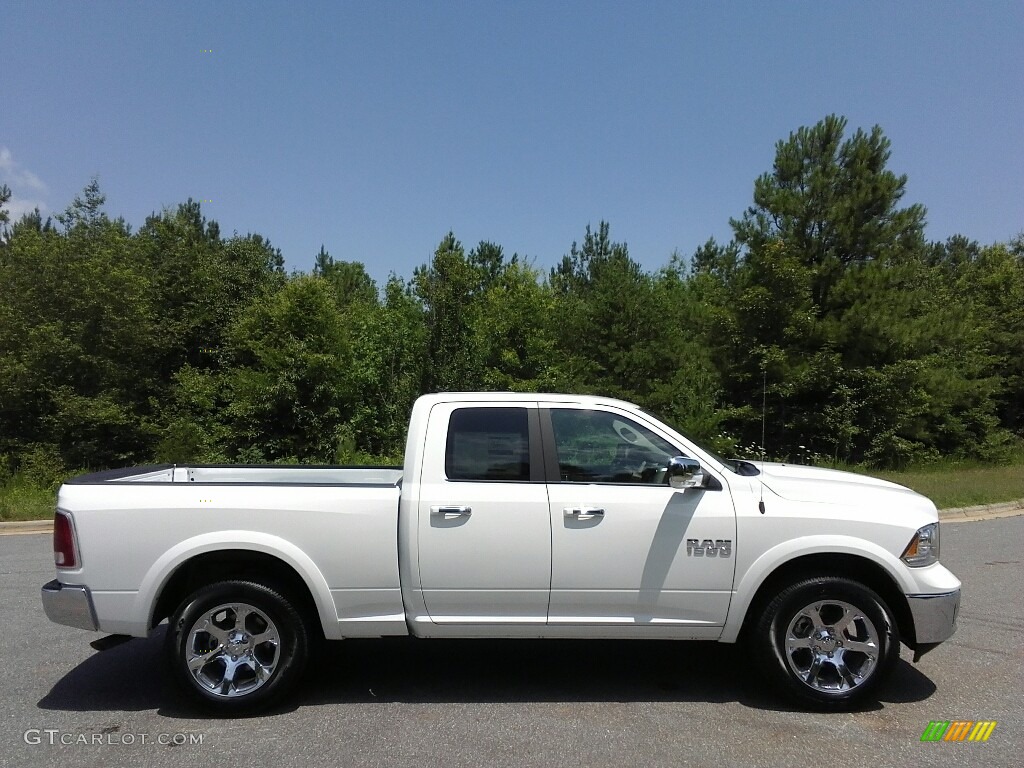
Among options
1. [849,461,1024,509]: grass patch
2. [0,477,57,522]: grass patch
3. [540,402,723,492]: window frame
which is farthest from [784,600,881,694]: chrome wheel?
[0,477,57,522]: grass patch

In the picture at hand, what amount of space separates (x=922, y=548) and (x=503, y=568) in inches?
98.7

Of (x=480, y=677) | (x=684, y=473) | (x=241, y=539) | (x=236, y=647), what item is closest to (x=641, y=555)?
(x=684, y=473)

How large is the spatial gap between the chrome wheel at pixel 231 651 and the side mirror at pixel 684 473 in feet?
8.33

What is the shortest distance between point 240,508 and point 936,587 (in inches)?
164

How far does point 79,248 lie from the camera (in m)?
25.5

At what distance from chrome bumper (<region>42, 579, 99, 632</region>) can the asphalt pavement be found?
566 millimetres

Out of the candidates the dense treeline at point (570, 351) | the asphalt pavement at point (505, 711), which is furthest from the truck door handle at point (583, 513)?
the dense treeline at point (570, 351)

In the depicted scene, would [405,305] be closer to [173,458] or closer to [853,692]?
[173,458]

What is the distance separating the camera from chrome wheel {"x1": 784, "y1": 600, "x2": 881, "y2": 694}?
4297 mm

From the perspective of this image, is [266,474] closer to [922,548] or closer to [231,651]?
[231,651]

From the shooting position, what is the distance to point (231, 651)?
432cm

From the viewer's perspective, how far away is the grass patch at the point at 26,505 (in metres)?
11.7

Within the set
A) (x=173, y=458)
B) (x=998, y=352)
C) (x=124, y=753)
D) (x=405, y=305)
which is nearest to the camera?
(x=124, y=753)

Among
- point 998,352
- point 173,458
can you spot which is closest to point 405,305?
point 173,458
